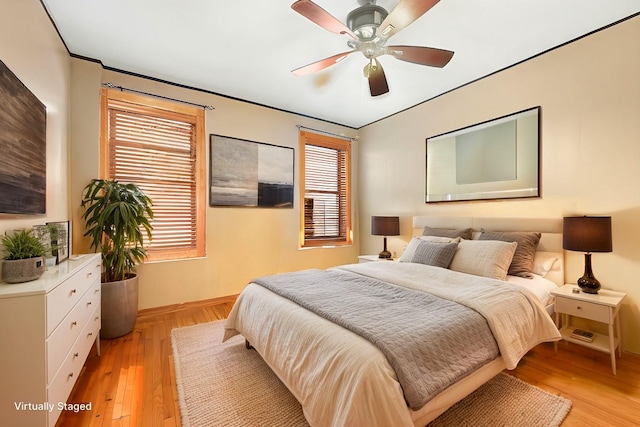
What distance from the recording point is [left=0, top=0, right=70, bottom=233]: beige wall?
152 cm

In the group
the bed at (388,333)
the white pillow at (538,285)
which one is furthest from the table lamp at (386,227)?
the white pillow at (538,285)

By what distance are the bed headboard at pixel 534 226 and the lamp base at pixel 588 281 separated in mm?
236

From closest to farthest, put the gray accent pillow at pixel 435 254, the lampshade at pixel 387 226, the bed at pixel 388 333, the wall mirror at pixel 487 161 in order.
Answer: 1. the bed at pixel 388 333
2. the gray accent pillow at pixel 435 254
3. the wall mirror at pixel 487 161
4. the lampshade at pixel 387 226

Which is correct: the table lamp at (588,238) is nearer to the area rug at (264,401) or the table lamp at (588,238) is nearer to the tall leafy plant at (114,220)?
the area rug at (264,401)

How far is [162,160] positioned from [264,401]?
2.85 meters

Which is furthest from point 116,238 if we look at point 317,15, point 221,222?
point 317,15

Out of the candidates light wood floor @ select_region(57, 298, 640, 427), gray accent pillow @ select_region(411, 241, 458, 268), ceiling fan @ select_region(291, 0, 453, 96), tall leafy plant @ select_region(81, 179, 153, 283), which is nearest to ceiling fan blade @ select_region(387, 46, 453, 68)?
ceiling fan @ select_region(291, 0, 453, 96)

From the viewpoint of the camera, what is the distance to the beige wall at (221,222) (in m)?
2.67

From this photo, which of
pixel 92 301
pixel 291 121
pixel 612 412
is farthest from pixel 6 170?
pixel 612 412

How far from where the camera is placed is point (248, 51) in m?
2.56

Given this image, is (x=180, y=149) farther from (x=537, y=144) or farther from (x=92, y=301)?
(x=537, y=144)

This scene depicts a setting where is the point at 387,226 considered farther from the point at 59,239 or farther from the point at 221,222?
the point at 59,239

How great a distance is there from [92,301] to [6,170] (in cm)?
108

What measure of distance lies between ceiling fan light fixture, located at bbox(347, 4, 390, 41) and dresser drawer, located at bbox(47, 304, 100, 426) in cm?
277
